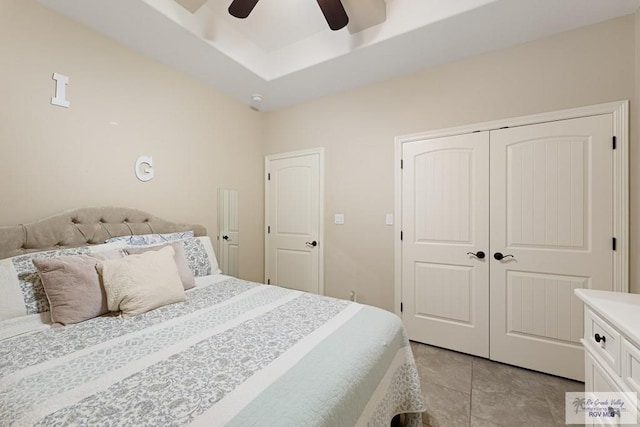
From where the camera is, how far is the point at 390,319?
151 centimetres

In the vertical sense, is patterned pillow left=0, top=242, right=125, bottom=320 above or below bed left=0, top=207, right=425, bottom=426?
above

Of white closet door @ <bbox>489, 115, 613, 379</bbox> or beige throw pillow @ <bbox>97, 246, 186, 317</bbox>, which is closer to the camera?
beige throw pillow @ <bbox>97, 246, 186, 317</bbox>

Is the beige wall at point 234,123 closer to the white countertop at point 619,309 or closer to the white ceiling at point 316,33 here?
the white ceiling at point 316,33

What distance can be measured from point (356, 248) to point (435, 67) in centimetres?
196

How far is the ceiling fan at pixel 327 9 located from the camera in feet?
5.53

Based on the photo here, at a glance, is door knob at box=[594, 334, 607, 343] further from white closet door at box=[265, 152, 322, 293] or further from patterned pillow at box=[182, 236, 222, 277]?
patterned pillow at box=[182, 236, 222, 277]

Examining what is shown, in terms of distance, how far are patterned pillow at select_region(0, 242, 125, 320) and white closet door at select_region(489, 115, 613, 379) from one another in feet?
10.3

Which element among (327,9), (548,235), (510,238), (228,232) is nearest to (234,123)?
(228,232)

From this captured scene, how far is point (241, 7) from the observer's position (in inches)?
69.1

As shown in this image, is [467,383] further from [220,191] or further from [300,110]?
[300,110]

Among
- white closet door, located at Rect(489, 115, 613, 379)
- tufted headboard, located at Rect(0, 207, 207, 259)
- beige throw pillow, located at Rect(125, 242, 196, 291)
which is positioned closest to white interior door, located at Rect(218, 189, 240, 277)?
tufted headboard, located at Rect(0, 207, 207, 259)

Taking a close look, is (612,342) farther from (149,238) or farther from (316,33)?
(316,33)

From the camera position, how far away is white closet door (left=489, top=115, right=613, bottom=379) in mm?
1912

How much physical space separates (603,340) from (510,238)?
1188mm
